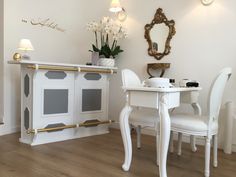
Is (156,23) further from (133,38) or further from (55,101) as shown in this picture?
(55,101)

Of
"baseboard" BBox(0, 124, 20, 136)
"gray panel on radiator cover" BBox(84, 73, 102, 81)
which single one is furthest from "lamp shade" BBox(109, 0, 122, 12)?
"baseboard" BBox(0, 124, 20, 136)

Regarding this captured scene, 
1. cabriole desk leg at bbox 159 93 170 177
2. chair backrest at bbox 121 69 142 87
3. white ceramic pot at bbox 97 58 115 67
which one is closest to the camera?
cabriole desk leg at bbox 159 93 170 177

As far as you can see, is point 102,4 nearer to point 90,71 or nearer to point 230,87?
point 90,71

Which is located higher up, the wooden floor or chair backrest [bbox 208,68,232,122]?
chair backrest [bbox 208,68,232,122]

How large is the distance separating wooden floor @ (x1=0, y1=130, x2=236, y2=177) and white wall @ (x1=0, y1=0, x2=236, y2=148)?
0.87m

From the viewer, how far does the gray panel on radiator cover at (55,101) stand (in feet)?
10.4

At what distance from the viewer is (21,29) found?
12.6 ft

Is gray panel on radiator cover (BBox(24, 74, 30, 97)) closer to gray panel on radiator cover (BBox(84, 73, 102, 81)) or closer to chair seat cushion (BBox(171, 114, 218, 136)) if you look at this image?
gray panel on radiator cover (BBox(84, 73, 102, 81))

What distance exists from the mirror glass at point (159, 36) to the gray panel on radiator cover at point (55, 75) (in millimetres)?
1385

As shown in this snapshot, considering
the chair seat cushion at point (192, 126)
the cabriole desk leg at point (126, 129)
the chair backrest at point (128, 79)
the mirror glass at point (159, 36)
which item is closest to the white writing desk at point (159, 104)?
the cabriole desk leg at point (126, 129)

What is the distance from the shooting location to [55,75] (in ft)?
10.6

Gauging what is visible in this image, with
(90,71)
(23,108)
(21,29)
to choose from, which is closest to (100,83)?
(90,71)

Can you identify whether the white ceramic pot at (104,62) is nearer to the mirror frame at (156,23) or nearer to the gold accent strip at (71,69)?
the gold accent strip at (71,69)

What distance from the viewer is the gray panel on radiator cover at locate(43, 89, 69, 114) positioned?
3.18 m
